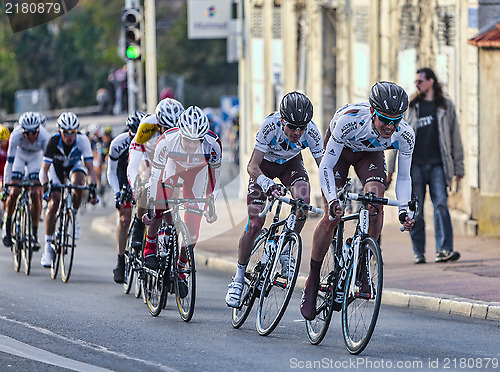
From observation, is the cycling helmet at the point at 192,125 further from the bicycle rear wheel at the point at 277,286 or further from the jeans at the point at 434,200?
the jeans at the point at 434,200

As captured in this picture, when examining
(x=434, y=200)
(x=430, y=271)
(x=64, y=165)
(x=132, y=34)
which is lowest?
(x=430, y=271)

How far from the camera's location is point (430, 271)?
1265 centimetres

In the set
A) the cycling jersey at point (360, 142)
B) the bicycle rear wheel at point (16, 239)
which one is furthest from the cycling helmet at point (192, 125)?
the bicycle rear wheel at point (16, 239)

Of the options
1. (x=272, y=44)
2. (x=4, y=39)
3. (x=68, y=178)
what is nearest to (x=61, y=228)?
(x=68, y=178)

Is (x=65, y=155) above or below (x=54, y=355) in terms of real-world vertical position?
above

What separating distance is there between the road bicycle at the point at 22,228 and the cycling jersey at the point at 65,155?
764 mm

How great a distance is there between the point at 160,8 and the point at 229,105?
22933mm

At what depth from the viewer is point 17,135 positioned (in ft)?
46.4

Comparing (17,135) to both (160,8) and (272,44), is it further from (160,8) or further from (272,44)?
(160,8)

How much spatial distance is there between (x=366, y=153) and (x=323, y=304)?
1.19 m

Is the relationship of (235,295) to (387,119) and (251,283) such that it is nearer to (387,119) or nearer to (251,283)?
(251,283)

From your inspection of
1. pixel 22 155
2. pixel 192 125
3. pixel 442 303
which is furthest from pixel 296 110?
pixel 22 155

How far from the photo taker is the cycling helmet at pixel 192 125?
9680 mm

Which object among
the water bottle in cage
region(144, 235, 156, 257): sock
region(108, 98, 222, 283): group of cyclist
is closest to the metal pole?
region(108, 98, 222, 283): group of cyclist
